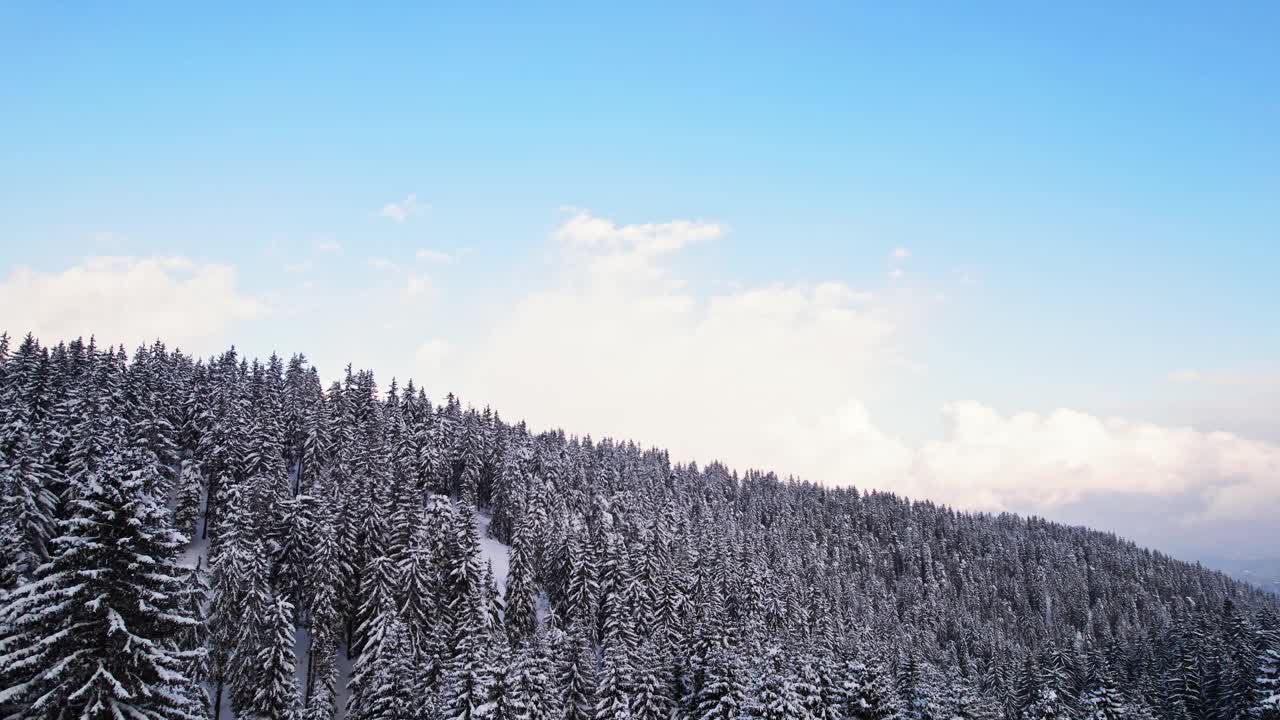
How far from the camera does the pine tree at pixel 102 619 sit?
67.0 feet

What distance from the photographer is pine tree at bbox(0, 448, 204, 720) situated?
20.4 m

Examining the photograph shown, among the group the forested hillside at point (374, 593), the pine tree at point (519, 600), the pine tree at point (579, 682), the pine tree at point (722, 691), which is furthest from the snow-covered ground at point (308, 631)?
the pine tree at point (722, 691)

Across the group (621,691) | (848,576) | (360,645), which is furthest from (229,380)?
(848,576)

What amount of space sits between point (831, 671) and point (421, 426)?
252ft

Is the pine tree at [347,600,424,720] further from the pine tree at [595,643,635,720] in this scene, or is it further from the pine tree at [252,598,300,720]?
the pine tree at [595,643,635,720]

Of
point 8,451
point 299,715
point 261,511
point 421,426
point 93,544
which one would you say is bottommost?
point 299,715

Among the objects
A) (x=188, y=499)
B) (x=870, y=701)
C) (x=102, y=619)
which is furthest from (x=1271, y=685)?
(x=188, y=499)

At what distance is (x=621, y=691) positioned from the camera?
57.6 metres

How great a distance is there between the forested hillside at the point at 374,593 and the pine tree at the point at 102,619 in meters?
0.08

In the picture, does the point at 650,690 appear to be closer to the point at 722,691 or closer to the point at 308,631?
the point at 722,691

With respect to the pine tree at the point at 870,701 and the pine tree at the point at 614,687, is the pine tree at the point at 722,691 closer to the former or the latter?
the pine tree at the point at 614,687

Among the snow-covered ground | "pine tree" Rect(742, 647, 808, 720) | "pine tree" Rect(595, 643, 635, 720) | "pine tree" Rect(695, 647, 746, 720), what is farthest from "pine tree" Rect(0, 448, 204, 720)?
"pine tree" Rect(695, 647, 746, 720)

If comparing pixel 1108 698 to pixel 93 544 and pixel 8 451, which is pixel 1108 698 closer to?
pixel 93 544

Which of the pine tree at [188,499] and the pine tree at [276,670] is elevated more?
the pine tree at [188,499]
